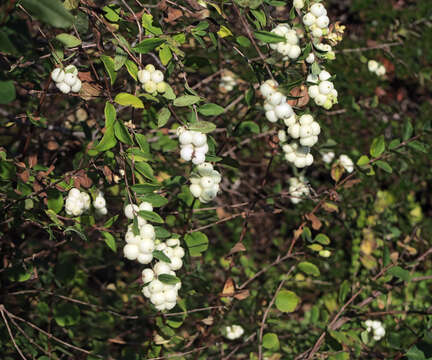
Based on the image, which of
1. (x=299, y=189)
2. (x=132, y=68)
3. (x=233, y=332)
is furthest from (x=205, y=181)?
(x=233, y=332)

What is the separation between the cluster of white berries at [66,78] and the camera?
4.45ft

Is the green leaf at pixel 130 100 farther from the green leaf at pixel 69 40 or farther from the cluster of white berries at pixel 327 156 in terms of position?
the cluster of white berries at pixel 327 156

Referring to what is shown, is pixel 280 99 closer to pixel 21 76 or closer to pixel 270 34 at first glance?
pixel 270 34

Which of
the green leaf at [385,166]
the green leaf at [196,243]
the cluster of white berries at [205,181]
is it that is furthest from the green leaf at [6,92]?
the green leaf at [385,166]

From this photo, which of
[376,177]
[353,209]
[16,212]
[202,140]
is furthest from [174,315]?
[376,177]

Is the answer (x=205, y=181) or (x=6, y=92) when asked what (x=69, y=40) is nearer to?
(x=6, y=92)

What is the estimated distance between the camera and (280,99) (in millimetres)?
1293

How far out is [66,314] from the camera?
200cm

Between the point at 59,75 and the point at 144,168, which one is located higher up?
the point at 59,75

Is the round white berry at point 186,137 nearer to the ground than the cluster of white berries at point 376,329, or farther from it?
farther from it

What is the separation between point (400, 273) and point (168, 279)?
105 centimetres

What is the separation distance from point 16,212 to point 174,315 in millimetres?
700

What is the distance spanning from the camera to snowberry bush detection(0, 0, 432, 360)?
133cm

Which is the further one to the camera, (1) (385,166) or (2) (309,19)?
(1) (385,166)
